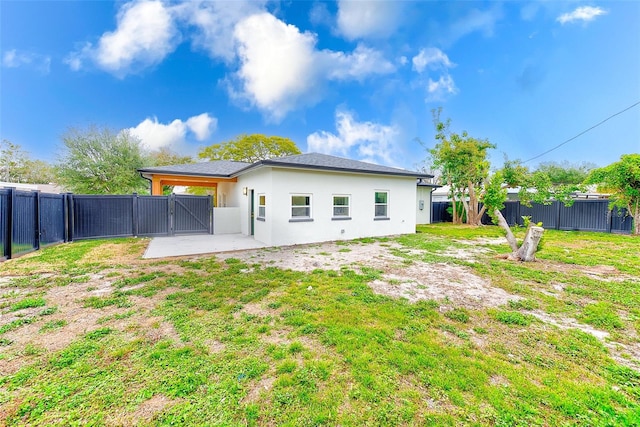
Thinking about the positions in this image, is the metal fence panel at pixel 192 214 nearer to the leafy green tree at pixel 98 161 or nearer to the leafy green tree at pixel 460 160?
the leafy green tree at pixel 98 161

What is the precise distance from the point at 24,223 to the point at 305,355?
9183mm

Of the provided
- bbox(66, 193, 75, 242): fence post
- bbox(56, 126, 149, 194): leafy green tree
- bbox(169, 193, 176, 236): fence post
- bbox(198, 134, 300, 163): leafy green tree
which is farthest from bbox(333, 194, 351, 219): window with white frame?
bbox(198, 134, 300, 163): leafy green tree

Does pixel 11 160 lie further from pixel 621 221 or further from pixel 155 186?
pixel 621 221

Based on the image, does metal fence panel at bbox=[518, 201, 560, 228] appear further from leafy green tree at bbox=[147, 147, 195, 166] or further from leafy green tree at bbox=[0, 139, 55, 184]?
leafy green tree at bbox=[0, 139, 55, 184]

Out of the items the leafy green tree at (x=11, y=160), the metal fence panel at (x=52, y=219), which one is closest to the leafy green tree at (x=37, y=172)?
the leafy green tree at (x=11, y=160)

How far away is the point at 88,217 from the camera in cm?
974

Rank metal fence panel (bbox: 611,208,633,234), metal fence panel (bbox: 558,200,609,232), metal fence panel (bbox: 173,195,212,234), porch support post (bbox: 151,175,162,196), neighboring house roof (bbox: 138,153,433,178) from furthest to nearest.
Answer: porch support post (bbox: 151,175,162,196) < metal fence panel (bbox: 558,200,609,232) < metal fence panel (bbox: 611,208,633,234) < metal fence panel (bbox: 173,195,212,234) < neighboring house roof (bbox: 138,153,433,178)

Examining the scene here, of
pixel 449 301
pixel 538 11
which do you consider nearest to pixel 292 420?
pixel 449 301

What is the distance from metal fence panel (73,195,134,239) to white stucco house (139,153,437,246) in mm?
2172

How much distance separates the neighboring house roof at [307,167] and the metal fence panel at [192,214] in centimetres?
162

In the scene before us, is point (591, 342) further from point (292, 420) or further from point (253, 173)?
point (253, 173)

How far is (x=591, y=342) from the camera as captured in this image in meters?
2.78

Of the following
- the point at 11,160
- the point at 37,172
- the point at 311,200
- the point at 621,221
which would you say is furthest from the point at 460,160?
the point at 37,172

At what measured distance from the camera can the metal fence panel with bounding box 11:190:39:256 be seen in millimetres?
6383
